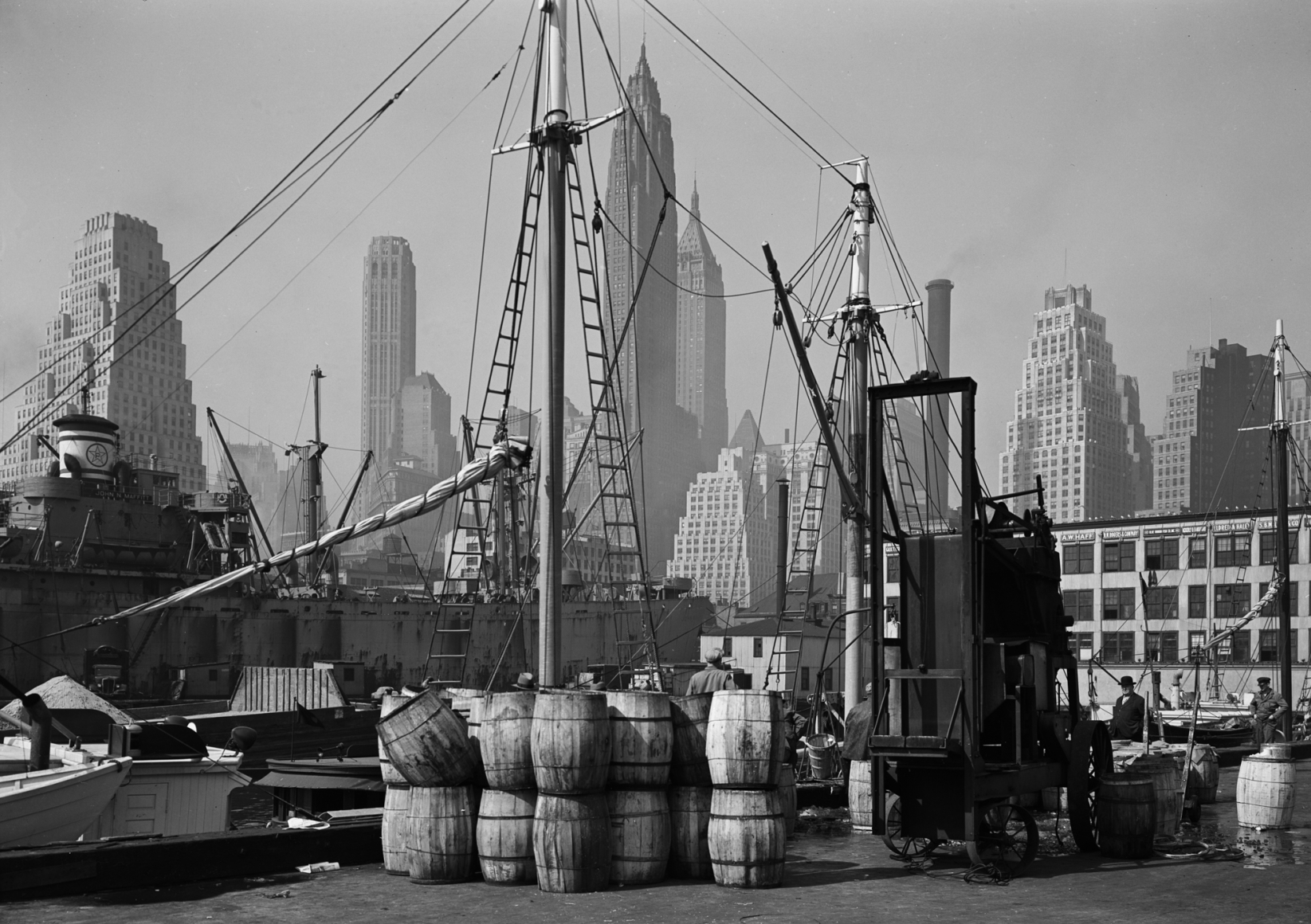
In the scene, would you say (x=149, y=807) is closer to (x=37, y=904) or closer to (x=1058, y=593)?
(x=37, y=904)

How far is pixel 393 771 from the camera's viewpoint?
12.1 m

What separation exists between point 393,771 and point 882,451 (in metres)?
5.81

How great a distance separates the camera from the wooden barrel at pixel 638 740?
11672 millimetres

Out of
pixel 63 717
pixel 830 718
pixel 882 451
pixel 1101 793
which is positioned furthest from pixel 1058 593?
pixel 63 717

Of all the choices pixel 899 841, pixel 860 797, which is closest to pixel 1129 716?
pixel 860 797

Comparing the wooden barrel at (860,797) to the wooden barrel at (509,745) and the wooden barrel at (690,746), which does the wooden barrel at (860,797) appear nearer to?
the wooden barrel at (690,746)

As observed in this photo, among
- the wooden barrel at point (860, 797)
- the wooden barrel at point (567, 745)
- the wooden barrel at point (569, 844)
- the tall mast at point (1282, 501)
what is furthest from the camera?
the tall mast at point (1282, 501)

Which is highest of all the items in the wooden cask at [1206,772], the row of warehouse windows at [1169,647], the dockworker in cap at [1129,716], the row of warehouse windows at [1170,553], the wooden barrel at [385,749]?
the row of warehouse windows at [1170,553]

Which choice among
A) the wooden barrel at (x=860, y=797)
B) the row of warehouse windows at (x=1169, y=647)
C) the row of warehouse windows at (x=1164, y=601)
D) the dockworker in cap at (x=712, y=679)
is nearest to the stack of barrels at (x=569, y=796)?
the dockworker in cap at (x=712, y=679)

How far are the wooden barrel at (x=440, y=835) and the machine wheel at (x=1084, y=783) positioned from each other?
6671 mm

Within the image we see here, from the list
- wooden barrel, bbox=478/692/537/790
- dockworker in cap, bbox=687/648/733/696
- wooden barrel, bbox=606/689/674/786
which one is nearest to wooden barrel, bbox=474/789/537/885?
wooden barrel, bbox=478/692/537/790

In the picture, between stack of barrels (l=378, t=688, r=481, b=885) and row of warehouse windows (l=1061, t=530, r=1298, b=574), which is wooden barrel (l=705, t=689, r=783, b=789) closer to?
stack of barrels (l=378, t=688, r=481, b=885)

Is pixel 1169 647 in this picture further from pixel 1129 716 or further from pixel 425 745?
pixel 425 745

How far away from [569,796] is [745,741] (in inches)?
63.8
